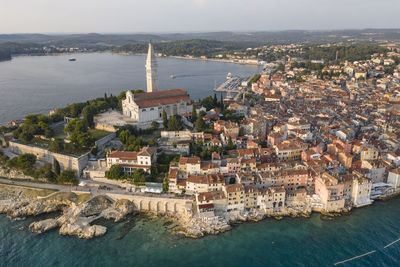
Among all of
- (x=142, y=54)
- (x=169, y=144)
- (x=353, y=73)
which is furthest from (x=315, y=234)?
(x=142, y=54)

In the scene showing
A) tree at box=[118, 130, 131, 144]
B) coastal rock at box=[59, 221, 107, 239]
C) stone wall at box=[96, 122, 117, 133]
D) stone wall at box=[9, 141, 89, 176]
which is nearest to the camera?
coastal rock at box=[59, 221, 107, 239]

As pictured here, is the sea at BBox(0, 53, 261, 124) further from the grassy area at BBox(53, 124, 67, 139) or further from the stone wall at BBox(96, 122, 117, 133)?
the stone wall at BBox(96, 122, 117, 133)

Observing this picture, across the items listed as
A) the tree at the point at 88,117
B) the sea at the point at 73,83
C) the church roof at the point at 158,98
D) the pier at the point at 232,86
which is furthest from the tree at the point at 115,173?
the pier at the point at 232,86

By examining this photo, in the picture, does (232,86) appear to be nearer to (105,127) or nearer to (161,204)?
(105,127)

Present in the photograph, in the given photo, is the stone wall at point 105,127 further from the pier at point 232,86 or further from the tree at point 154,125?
the pier at point 232,86

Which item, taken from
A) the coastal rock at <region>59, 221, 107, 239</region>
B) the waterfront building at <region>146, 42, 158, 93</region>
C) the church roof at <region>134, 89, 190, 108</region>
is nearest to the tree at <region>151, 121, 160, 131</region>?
the church roof at <region>134, 89, 190, 108</region>
